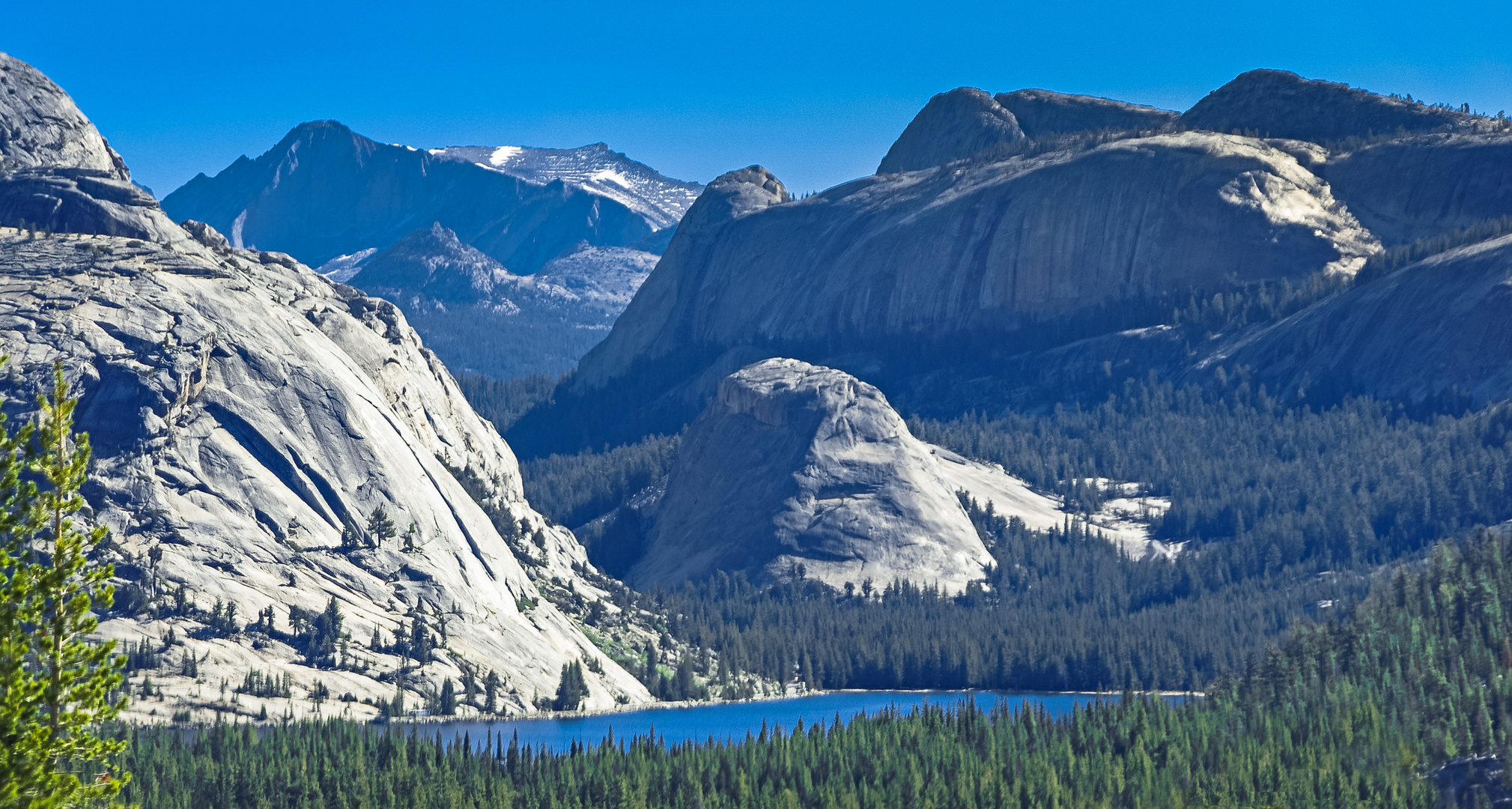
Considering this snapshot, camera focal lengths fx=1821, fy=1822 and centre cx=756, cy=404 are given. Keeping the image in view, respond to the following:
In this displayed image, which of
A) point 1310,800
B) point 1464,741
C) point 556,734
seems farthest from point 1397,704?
point 556,734

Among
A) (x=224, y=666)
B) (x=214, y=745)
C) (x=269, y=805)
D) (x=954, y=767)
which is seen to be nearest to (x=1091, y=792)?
(x=954, y=767)

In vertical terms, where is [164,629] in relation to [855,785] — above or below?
above

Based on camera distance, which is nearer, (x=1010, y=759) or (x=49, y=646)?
(x=49, y=646)

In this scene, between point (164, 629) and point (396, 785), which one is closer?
point (396, 785)

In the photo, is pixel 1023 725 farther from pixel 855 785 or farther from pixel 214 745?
pixel 214 745

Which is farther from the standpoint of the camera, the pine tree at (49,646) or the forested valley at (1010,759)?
the forested valley at (1010,759)

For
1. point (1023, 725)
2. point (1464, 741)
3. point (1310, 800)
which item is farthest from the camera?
point (1023, 725)

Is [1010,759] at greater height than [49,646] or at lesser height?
greater

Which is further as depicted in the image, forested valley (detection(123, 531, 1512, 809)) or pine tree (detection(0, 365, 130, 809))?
forested valley (detection(123, 531, 1512, 809))

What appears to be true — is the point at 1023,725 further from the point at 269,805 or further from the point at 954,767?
the point at 269,805

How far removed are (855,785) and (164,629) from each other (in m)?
80.6

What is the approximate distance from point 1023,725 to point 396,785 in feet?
196

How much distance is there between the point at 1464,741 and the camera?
146625mm

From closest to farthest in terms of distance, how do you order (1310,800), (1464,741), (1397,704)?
(1310,800), (1464,741), (1397,704)
